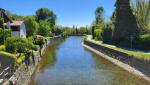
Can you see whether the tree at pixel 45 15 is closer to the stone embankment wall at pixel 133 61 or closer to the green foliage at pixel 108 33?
the green foliage at pixel 108 33

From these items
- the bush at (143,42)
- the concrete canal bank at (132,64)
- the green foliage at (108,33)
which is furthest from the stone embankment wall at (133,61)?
the green foliage at (108,33)

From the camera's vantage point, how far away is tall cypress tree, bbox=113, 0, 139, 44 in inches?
2232

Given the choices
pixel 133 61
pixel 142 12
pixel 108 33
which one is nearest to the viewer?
pixel 133 61

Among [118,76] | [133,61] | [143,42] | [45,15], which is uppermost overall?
[45,15]

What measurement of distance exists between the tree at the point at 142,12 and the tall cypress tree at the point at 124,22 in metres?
1.15

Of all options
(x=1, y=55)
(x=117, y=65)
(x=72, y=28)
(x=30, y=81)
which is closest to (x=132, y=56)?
(x=117, y=65)

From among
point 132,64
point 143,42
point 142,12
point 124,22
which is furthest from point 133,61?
point 142,12

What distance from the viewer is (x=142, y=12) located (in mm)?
57875

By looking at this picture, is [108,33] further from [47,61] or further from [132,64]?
[132,64]

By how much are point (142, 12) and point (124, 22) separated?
12.3 feet

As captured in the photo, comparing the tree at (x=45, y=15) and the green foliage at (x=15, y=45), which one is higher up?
the tree at (x=45, y=15)

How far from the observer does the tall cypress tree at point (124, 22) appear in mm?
56694

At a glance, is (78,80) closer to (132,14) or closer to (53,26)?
(132,14)

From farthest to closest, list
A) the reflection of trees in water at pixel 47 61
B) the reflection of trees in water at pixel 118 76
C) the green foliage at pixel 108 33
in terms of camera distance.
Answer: the green foliage at pixel 108 33, the reflection of trees in water at pixel 47 61, the reflection of trees in water at pixel 118 76
